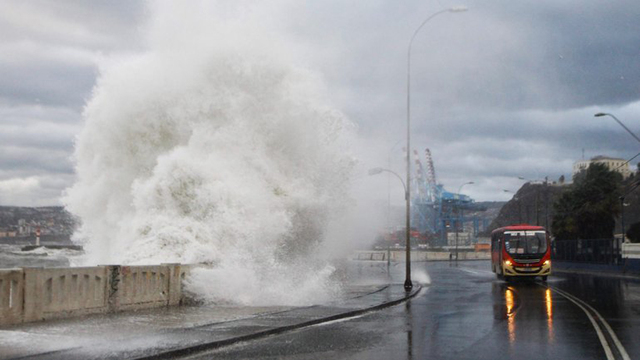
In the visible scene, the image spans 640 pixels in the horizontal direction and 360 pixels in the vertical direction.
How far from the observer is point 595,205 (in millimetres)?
66625

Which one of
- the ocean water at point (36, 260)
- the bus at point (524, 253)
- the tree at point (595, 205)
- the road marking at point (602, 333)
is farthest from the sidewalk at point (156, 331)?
the tree at point (595, 205)

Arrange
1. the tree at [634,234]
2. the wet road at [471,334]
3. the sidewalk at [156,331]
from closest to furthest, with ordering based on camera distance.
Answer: the sidewalk at [156,331], the wet road at [471,334], the tree at [634,234]

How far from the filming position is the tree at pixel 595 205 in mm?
65938

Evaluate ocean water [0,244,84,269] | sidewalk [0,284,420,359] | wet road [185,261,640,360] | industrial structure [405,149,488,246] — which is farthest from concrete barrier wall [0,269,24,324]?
industrial structure [405,149,488,246]

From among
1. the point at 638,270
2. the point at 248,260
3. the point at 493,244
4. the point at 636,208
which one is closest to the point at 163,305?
the point at 248,260

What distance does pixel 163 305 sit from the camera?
16.9 metres

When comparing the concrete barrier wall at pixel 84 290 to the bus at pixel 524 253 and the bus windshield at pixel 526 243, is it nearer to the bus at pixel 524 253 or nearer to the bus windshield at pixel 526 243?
the bus at pixel 524 253

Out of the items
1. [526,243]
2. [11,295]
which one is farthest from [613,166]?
[11,295]

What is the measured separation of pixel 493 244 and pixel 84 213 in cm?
2503

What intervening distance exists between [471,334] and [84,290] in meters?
8.10

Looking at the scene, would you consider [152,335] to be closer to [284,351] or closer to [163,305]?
[284,351]

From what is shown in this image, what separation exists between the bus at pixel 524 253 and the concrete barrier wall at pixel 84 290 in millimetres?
20671

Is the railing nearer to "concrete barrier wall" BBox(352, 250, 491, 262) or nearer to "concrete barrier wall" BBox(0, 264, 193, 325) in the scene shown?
"concrete barrier wall" BBox(352, 250, 491, 262)

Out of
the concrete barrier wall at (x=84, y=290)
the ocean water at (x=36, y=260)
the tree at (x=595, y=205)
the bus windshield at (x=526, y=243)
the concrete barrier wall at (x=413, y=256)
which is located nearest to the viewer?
the concrete barrier wall at (x=84, y=290)
